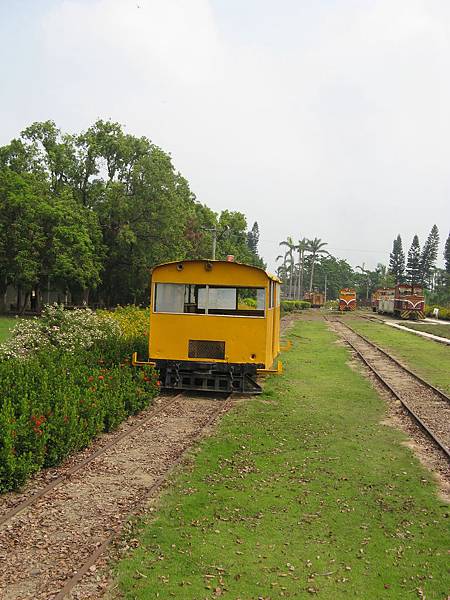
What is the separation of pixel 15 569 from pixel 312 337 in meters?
26.3

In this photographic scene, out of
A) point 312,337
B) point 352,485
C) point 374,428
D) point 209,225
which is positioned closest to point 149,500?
point 352,485

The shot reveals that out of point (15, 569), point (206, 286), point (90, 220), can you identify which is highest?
point (90, 220)

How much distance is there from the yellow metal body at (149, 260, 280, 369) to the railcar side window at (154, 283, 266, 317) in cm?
12

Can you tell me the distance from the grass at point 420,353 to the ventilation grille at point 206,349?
625 cm

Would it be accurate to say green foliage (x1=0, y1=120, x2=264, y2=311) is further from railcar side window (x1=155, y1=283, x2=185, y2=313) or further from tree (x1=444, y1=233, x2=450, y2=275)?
tree (x1=444, y1=233, x2=450, y2=275)

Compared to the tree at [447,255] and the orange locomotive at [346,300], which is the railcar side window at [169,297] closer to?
the orange locomotive at [346,300]

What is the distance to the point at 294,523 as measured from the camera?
6.31 meters

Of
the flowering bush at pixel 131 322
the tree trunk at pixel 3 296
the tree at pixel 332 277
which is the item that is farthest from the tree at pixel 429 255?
the flowering bush at pixel 131 322

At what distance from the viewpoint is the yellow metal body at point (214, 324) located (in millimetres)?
13109

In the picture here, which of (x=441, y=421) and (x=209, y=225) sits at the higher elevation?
(x=209, y=225)

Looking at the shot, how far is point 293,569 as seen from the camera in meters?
5.29

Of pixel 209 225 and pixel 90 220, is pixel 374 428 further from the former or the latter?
pixel 209 225

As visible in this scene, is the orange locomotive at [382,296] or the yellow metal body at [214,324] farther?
the orange locomotive at [382,296]

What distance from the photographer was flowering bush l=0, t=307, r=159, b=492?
24.2 feet
